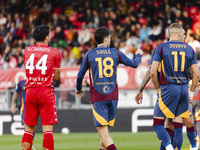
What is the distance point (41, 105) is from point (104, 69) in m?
A: 1.16

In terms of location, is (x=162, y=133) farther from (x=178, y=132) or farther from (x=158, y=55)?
(x=158, y=55)

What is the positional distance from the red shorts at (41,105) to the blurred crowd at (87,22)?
10850 millimetres

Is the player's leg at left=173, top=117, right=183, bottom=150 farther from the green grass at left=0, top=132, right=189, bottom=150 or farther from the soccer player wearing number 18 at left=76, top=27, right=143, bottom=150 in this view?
the green grass at left=0, top=132, right=189, bottom=150

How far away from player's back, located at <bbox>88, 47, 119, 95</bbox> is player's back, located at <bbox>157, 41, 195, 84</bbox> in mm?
769

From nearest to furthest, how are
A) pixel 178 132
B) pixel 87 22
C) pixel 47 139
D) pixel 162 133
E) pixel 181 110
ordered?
pixel 47 139
pixel 162 133
pixel 181 110
pixel 178 132
pixel 87 22

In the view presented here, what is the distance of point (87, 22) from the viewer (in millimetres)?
21984

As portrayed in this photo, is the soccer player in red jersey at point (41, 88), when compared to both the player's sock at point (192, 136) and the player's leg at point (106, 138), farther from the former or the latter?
the player's sock at point (192, 136)

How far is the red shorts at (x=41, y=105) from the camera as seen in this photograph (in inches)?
301

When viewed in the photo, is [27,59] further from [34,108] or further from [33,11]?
[33,11]

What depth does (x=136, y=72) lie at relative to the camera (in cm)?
1683

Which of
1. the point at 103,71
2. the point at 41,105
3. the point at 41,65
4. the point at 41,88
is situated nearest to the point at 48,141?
the point at 41,105

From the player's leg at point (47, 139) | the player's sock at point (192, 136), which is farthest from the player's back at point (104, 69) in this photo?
the player's sock at point (192, 136)

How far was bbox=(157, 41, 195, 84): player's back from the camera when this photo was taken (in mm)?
7898

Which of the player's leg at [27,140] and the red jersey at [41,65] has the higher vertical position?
the red jersey at [41,65]
